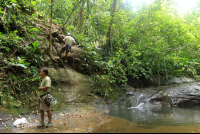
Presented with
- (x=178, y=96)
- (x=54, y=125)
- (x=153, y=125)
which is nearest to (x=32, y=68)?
(x=54, y=125)

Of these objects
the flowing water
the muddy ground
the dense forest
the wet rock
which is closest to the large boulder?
→ the wet rock

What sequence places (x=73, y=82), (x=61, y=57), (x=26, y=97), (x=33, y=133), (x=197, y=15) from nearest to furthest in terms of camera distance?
(x=33, y=133), (x=26, y=97), (x=73, y=82), (x=61, y=57), (x=197, y=15)

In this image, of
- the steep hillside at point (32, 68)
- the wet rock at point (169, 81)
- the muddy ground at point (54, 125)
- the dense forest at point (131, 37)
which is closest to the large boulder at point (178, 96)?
the wet rock at point (169, 81)

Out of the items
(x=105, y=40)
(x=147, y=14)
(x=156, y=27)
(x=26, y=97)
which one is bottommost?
(x=26, y=97)

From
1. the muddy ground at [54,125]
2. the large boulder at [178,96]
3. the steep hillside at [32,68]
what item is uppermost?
the steep hillside at [32,68]

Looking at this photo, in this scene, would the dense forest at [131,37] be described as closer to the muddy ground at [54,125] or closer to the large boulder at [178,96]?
the large boulder at [178,96]

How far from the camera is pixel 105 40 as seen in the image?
11.5 metres

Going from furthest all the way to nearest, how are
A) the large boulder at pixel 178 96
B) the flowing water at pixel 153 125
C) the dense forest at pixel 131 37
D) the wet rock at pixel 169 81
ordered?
the wet rock at pixel 169 81, the dense forest at pixel 131 37, the large boulder at pixel 178 96, the flowing water at pixel 153 125

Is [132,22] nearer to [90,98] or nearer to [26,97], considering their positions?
[90,98]

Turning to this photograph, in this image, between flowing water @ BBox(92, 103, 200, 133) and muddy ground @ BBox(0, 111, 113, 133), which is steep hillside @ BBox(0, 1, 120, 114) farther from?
flowing water @ BBox(92, 103, 200, 133)

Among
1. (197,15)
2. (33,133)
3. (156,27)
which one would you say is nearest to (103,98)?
(33,133)

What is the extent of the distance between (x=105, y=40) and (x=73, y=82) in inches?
212

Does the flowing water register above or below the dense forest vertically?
below

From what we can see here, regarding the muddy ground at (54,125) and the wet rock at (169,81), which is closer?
the muddy ground at (54,125)
